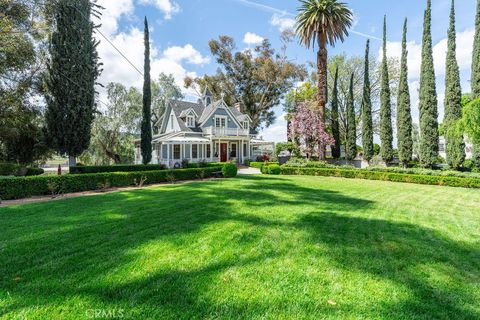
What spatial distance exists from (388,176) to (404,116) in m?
9.28

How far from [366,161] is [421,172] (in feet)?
34.9

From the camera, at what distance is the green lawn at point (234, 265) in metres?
2.41

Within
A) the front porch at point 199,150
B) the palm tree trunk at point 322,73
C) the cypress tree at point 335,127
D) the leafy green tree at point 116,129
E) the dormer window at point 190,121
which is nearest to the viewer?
the palm tree trunk at point 322,73

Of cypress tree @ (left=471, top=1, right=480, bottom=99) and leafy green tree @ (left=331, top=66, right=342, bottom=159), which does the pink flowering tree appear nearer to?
leafy green tree @ (left=331, top=66, right=342, bottom=159)

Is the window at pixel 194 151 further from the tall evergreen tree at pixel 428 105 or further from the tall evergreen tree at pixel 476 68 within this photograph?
the tall evergreen tree at pixel 476 68

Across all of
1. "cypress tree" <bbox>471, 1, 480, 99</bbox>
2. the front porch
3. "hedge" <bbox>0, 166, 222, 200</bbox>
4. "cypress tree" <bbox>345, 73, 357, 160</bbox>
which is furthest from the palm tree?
"hedge" <bbox>0, 166, 222, 200</bbox>

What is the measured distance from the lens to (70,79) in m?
14.7

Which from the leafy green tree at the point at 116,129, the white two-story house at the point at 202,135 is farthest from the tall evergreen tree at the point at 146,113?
the leafy green tree at the point at 116,129

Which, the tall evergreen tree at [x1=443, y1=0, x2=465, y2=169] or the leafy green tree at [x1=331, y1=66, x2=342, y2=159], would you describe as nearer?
the tall evergreen tree at [x1=443, y1=0, x2=465, y2=169]

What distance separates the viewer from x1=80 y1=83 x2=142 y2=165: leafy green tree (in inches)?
1027

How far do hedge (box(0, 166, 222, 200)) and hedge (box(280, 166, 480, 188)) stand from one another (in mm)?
9554

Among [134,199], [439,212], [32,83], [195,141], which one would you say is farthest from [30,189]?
[195,141]

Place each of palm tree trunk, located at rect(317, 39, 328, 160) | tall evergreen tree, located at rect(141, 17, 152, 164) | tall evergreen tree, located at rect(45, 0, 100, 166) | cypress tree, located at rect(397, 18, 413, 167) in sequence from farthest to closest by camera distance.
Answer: palm tree trunk, located at rect(317, 39, 328, 160), cypress tree, located at rect(397, 18, 413, 167), tall evergreen tree, located at rect(141, 17, 152, 164), tall evergreen tree, located at rect(45, 0, 100, 166)

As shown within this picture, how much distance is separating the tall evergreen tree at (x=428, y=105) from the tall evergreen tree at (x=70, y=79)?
24.5m
